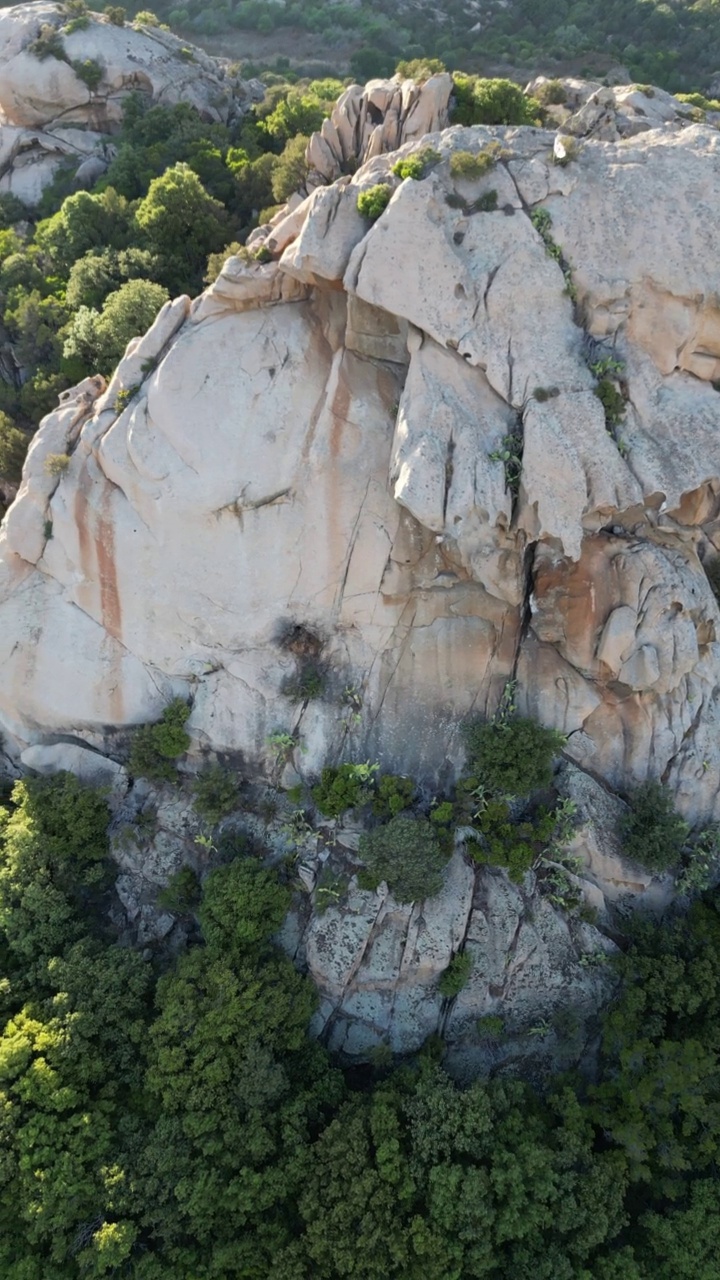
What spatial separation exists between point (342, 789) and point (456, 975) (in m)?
6.42

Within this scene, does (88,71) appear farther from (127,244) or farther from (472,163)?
(472,163)

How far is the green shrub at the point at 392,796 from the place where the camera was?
834 inches

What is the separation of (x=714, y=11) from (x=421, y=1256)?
243 feet

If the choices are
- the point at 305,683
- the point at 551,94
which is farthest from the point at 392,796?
the point at 551,94

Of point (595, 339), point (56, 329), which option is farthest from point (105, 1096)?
point (56, 329)

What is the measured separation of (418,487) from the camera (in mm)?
17797

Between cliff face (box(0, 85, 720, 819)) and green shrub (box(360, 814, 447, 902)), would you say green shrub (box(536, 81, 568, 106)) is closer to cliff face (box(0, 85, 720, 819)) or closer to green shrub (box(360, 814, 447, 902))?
cliff face (box(0, 85, 720, 819))

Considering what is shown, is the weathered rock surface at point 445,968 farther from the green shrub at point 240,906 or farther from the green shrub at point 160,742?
the green shrub at point 160,742

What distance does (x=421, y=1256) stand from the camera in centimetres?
1697

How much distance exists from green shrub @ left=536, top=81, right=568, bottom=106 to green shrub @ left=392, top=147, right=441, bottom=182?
909cm

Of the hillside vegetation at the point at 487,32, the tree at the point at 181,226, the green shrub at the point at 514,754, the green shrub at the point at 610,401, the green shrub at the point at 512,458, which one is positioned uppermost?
the hillside vegetation at the point at 487,32

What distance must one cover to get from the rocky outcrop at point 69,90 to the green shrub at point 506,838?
39402 mm

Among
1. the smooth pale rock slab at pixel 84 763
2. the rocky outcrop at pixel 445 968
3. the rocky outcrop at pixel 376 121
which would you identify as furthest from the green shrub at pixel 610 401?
the smooth pale rock slab at pixel 84 763

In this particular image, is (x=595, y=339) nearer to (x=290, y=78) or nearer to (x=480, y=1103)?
(x=480, y=1103)
